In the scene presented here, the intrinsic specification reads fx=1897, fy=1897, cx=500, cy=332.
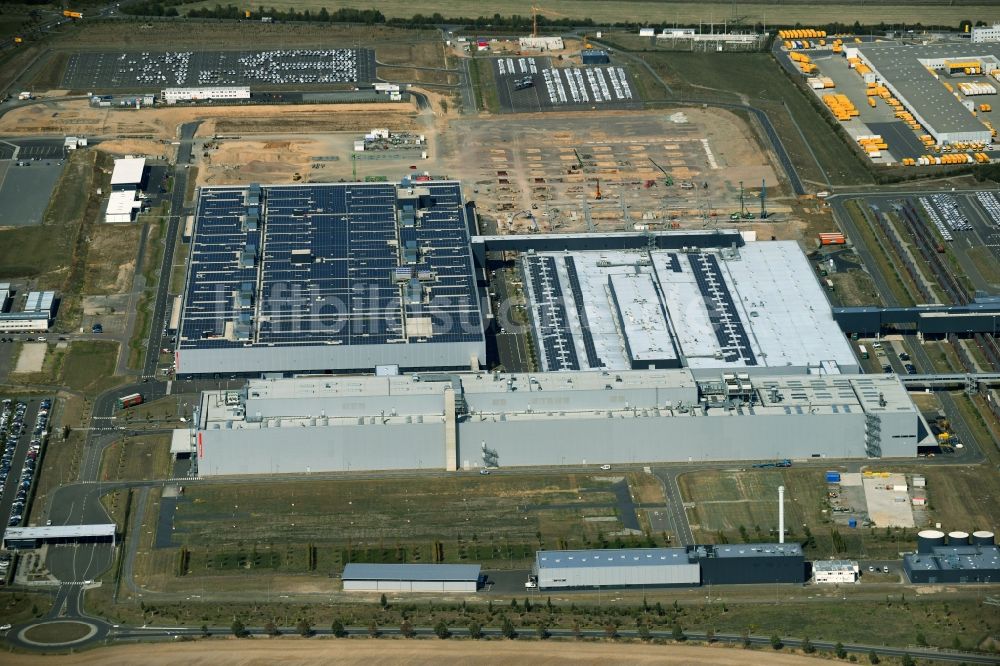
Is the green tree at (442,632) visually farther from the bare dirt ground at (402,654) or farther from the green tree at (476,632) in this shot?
the green tree at (476,632)

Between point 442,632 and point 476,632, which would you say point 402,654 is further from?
point 476,632

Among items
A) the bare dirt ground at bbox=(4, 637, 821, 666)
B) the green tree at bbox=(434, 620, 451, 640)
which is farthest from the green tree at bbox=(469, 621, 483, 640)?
the green tree at bbox=(434, 620, 451, 640)

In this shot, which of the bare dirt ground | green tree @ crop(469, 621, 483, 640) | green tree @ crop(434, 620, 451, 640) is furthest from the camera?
green tree @ crop(434, 620, 451, 640)

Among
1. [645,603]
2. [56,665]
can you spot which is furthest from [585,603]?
[56,665]

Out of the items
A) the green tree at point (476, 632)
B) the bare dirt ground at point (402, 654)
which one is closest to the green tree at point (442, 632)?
the bare dirt ground at point (402, 654)

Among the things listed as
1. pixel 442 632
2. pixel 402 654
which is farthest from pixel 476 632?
pixel 402 654

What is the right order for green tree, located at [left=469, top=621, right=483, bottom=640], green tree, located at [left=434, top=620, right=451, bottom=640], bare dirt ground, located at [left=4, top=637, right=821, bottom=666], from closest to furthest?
bare dirt ground, located at [left=4, top=637, right=821, bottom=666] < green tree, located at [left=469, top=621, right=483, bottom=640] < green tree, located at [left=434, top=620, right=451, bottom=640]

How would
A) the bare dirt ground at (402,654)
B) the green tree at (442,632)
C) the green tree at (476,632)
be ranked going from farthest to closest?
the green tree at (442,632) → the green tree at (476,632) → the bare dirt ground at (402,654)

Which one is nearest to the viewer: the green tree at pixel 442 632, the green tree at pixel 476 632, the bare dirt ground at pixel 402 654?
the bare dirt ground at pixel 402 654

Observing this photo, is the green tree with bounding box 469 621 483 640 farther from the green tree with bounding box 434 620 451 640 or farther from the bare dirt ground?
the green tree with bounding box 434 620 451 640
